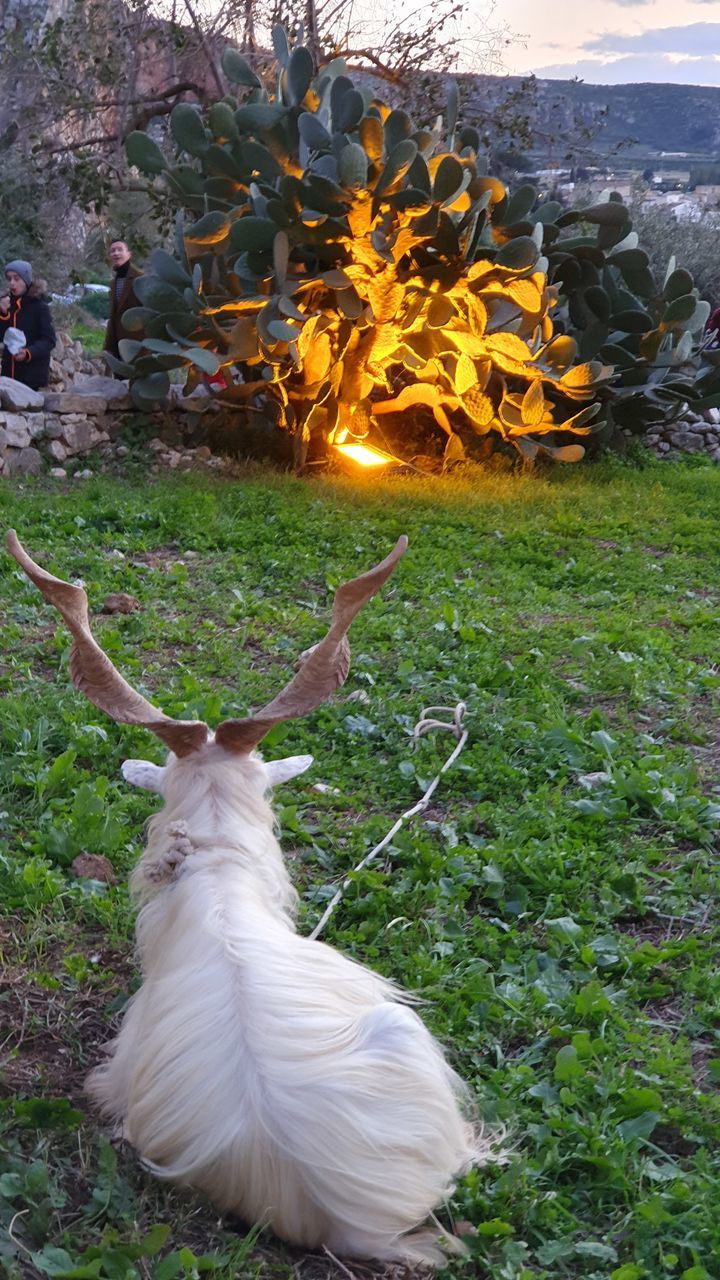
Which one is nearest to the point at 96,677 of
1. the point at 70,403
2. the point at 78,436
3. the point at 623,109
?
the point at 78,436

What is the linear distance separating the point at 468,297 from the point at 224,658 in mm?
4469

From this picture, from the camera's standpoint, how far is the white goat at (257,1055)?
227 cm

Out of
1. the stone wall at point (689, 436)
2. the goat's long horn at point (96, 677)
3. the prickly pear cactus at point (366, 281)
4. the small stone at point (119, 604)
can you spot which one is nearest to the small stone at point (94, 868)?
the goat's long horn at point (96, 677)

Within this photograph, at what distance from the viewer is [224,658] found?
229 inches

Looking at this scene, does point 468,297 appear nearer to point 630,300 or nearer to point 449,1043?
point 630,300

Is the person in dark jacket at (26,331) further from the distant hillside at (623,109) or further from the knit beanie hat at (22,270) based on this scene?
the distant hillside at (623,109)

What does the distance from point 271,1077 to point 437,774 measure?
2454 mm

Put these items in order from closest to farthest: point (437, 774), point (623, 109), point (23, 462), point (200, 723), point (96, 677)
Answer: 1. point (200, 723)
2. point (96, 677)
3. point (437, 774)
4. point (23, 462)
5. point (623, 109)

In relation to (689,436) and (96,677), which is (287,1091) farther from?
(689,436)

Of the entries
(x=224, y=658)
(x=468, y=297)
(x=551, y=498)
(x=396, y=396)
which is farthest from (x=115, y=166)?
(x=224, y=658)

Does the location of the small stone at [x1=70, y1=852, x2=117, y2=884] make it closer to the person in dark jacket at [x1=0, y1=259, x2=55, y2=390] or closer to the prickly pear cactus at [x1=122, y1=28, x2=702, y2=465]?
the prickly pear cactus at [x1=122, y1=28, x2=702, y2=465]

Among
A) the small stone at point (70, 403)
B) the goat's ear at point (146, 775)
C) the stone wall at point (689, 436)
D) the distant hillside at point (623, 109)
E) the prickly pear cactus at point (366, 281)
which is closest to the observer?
the goat's ear at point (146, 775)

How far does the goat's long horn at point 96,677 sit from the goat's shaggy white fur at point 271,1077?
22cm

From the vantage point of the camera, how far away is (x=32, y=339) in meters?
10.7
